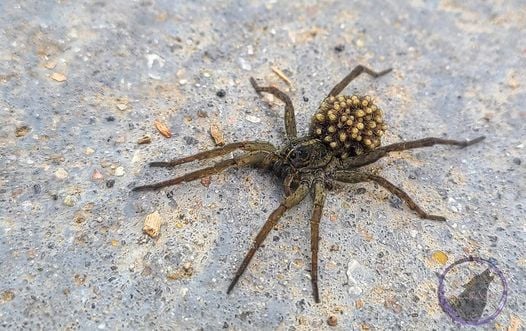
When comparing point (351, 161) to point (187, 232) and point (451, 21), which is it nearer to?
point (187, 232)

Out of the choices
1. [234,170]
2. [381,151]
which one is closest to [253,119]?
[234,170]

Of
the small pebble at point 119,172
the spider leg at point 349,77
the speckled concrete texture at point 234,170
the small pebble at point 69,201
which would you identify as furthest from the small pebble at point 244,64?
the small pebble at point 69,201

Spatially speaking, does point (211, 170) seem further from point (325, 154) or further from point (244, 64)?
point (244, 64)

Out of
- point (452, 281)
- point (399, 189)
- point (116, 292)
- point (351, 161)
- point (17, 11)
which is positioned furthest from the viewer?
point (17, 11)

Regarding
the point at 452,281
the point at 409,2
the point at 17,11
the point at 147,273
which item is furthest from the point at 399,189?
the point at 17,11

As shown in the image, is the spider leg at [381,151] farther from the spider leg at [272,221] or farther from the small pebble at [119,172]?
the small pebble at [119,172]

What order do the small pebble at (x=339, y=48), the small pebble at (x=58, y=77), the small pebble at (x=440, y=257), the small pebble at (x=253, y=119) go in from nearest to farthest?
the small pebble at (x=440, y=257)
the small pebble at (x=58, y=77)
the small pebble at (x=253, y=119)
the small pebble at (x=339, y=48)
